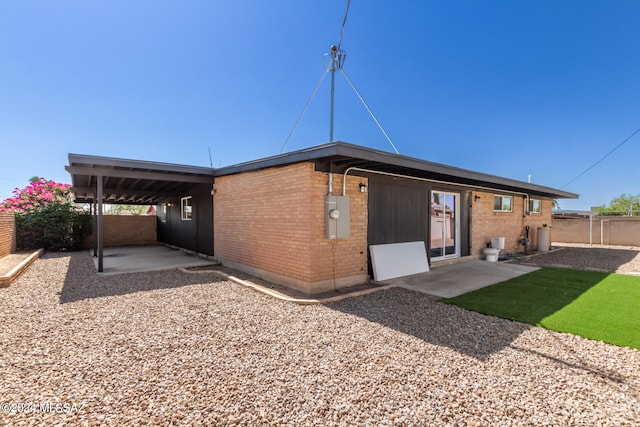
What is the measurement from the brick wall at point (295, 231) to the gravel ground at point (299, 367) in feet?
3.80

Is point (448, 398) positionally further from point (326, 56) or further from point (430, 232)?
point (326, 56)

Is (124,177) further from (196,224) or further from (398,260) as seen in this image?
(398,260)

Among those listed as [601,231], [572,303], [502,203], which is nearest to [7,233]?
[572,303]

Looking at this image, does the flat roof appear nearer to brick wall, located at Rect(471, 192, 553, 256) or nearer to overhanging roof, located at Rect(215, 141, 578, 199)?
overhanging roof, located at Rect(215, 141, 578, 199)

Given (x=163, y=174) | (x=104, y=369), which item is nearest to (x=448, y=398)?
(x=104, y=369)

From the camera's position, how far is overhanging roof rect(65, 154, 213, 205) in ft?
Answer: 22.2

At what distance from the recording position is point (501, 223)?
36.5 ft

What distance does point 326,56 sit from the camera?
909 centimetres

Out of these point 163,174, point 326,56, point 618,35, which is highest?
point 618,35

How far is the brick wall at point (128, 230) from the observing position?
47.9ft

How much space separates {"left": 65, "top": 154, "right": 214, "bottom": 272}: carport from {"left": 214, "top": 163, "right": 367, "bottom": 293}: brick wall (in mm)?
1776

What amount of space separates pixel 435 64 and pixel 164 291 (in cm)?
1482

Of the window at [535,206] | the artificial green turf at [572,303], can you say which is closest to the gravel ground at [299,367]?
the artificial green turf at [572,303]

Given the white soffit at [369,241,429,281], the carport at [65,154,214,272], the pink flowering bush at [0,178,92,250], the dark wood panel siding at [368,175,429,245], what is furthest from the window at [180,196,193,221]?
the white soffit at [369,241,429,281]
